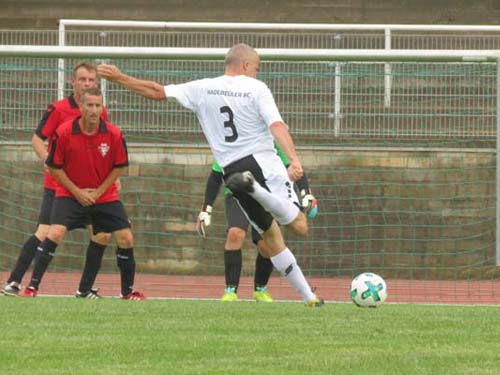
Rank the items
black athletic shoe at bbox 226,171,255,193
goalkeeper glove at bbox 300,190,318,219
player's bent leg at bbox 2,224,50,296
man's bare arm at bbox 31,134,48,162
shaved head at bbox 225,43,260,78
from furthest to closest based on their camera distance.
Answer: man's bare arm at bbox 31,134,48,162, player's bent leg at bbox 2,224,50,296, goalkeeper glove at bbox 300,190,318,219, shaved head at bbox 225,43,260,78, black athletic shoe at bbox 226,171,255,193

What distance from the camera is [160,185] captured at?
16.6 metres

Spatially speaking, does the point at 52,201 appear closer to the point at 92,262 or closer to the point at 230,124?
the point at 92,262

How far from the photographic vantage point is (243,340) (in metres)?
7.84

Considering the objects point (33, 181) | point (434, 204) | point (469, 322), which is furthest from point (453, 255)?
point (469, 322)

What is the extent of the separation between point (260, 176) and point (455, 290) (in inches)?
210

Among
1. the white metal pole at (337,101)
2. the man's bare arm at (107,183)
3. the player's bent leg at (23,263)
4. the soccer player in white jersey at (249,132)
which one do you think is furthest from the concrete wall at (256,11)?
the soccer player in white jersey at (249,132)

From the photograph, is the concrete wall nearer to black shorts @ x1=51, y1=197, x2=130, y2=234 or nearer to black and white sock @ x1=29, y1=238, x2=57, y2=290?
black shorts @ x1=51, y1=197, x2=130, y2=234

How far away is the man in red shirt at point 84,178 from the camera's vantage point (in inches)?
481

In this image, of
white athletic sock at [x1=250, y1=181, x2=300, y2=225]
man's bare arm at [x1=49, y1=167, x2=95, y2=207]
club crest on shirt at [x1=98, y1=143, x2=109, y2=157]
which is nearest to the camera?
white athletic sock at [x1=250, y1=181, x2=300, y2=225]

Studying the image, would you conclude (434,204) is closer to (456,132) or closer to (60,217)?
(456,132)

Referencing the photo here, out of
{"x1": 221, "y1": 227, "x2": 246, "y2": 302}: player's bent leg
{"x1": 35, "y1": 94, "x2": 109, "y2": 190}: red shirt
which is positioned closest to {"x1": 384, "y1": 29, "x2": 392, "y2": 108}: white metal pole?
{"x1": 221, "y1": 227, "x2": 246, "y2": 302}: player's bent leg

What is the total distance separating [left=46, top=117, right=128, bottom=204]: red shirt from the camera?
1227 cm

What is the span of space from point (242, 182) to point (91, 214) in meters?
2.84

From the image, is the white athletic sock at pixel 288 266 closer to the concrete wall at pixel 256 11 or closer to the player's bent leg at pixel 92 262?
the player's bent leg at pixel 92 262
